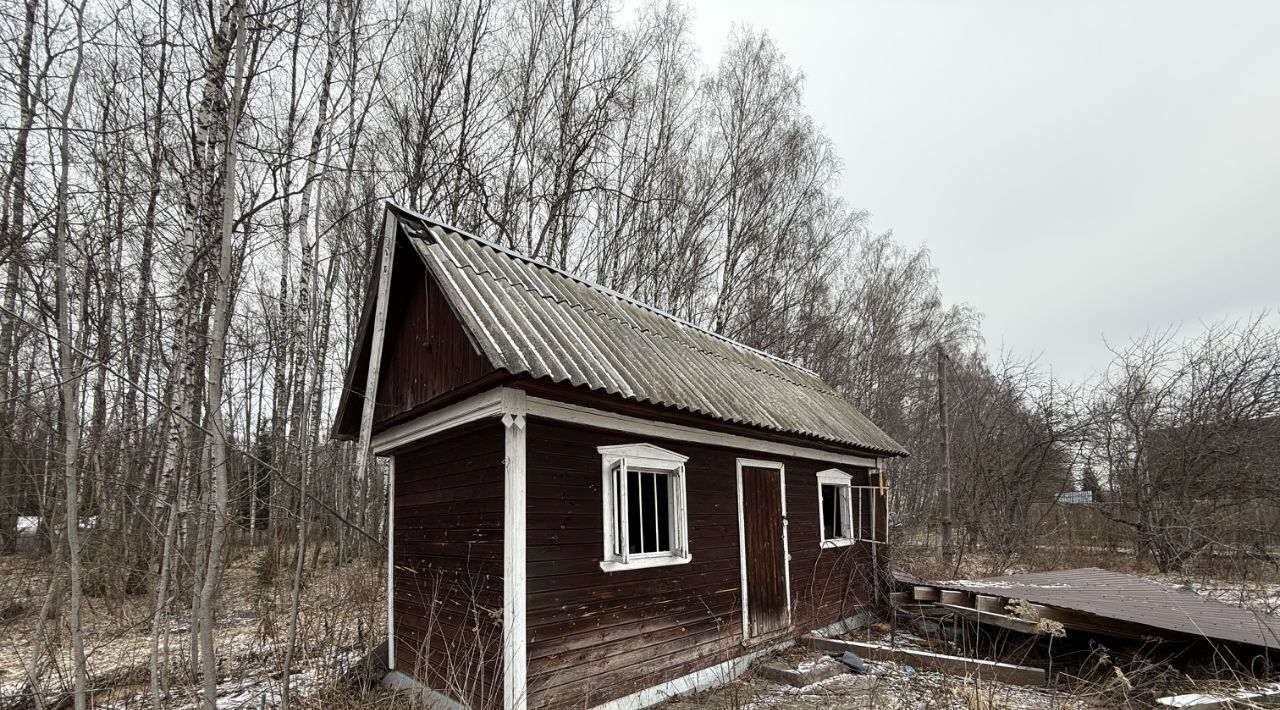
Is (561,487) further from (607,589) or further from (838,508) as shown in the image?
(838,508)

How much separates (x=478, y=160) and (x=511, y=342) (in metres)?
9.98

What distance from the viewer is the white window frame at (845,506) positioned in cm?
980

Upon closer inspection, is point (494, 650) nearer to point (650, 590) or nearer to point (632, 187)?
point (650, 590)

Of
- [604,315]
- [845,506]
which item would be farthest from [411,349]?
[845,506]

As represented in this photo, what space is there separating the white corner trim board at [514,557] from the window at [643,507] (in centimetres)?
98

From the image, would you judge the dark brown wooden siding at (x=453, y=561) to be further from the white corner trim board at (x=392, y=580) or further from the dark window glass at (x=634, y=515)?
the dark window glass at (x=634, y=515)

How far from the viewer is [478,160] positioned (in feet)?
45.8

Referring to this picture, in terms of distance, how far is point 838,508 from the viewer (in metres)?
10.6

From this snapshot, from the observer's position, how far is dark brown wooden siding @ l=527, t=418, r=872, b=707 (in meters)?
5.47

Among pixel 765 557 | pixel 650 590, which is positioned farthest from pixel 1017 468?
pixel 650 590

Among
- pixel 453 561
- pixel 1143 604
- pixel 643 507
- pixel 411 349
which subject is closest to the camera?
pixel 453 561

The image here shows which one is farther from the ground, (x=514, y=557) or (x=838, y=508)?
(x=514, y=557)

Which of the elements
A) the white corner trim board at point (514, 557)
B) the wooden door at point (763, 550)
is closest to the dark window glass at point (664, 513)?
the wooden door at point (763, 550)

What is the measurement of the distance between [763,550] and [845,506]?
2.97 m
